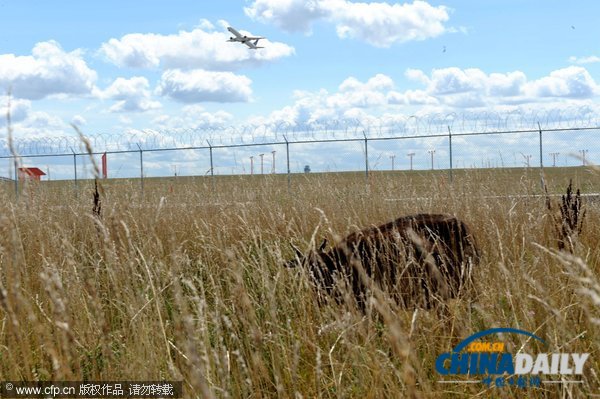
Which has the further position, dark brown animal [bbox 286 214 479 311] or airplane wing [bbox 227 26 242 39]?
airplane wing [bbox 227 26 242 39]

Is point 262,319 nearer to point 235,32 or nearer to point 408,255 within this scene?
point 408,255

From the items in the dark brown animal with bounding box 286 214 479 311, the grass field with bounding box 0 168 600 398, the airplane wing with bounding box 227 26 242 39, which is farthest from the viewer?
the airplane wing with bounding box 227 26 242 39

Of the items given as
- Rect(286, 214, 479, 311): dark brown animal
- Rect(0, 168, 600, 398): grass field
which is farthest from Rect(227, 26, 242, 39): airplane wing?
Rect(286, 214, 479, 311): dark brown animal

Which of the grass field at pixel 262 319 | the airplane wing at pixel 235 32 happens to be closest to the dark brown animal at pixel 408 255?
the grass field at pixel 262 319

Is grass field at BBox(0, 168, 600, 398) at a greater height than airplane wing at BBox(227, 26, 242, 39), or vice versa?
airplane wing at BBox(227, 26, 242, 39)

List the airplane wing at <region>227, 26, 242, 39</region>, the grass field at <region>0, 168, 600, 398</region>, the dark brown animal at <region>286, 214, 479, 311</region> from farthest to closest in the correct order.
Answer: the airplane wing at <region>227, 26, 242, 39</region> → the dark brown animal at <region>286, 214, 479, 311</region> → the grass field at <region>0, 168, 600, 398</region>

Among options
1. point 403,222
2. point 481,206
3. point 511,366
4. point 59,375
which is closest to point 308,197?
point 481,206

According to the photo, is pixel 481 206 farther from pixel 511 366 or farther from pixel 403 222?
pixel 511 366

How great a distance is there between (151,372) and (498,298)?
2.11m

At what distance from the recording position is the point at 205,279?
5414mm

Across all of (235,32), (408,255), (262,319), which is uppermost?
(235,32)

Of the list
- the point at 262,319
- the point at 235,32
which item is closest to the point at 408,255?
the point at 262,319

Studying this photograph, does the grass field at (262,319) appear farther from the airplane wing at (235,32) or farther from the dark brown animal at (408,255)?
the airplane wing at (235,32)

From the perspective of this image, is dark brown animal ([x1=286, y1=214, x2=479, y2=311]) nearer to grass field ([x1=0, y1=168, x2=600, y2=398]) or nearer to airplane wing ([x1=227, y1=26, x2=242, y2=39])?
grass field ([x1=0, y1=168, x2=600, y2=398])
